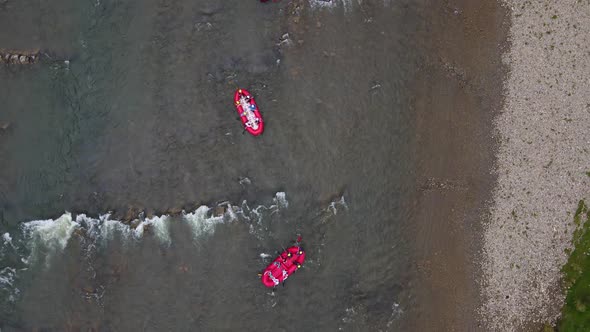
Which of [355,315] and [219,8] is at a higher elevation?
[219,8]

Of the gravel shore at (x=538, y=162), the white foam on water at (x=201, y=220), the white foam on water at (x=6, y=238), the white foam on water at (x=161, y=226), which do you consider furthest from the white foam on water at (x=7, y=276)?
the gravel shore at (x=538, y=162)

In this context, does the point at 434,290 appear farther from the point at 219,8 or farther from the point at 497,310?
the point at 219,8

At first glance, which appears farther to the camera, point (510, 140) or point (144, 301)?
point (510, 140)

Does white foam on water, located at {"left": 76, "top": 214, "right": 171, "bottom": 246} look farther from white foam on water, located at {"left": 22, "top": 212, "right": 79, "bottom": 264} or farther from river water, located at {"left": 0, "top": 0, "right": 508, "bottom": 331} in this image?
white foam on water, located at {"left": 22, "top": 212, "right": 79, "bottom": 264}

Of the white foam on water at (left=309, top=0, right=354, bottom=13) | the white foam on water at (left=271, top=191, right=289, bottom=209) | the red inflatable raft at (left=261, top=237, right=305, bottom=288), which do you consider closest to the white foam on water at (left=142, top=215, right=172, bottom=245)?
the red inflatable raft at (left=261, top=237, right=305, bottom=288)

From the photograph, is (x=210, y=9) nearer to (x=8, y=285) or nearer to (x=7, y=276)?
(x=7, y=276)

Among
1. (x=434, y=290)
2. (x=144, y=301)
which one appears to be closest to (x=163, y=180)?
(x=144, y=301)

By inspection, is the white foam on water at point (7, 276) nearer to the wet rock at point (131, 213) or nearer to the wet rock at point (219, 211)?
the wet rock at point (131, 213)
